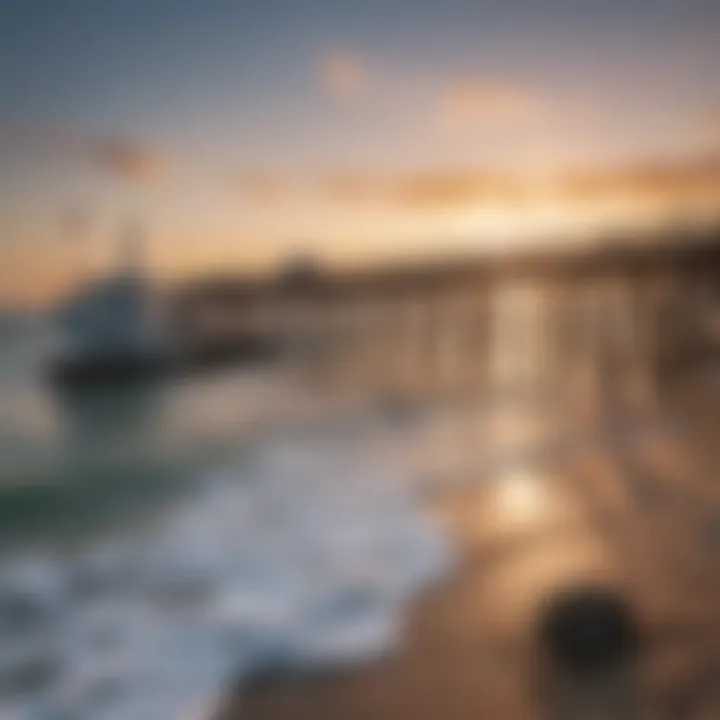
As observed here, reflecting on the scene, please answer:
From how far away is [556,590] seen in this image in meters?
0.91

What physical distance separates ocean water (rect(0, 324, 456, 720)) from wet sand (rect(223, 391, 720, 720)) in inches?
1.4

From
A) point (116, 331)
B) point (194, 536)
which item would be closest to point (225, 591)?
point (194, 536)

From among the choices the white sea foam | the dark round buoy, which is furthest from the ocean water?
the dark round buoy

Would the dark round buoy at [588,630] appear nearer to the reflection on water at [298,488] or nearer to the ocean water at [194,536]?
the reflection on water at [298,488]

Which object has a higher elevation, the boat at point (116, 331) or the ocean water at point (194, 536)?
the boat at point (116, 331)

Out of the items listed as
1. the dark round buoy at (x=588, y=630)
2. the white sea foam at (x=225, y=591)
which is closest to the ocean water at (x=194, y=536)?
the white sea foam at (x=225, y=591)

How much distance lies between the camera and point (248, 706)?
0.88 metres

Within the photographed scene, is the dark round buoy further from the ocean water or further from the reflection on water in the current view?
the ocean water

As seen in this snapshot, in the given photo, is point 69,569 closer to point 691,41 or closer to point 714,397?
point 714,397

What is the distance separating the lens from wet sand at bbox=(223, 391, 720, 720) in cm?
87

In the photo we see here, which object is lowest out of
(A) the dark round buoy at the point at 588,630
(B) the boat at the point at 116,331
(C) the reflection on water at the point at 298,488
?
(A) the dark round buoy at the point at 588,630

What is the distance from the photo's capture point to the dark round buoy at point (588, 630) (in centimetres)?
88

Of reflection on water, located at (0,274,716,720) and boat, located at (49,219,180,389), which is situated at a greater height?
boat, located at (49,219,180,389)

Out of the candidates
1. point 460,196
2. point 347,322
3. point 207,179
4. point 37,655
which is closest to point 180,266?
point 207,179
